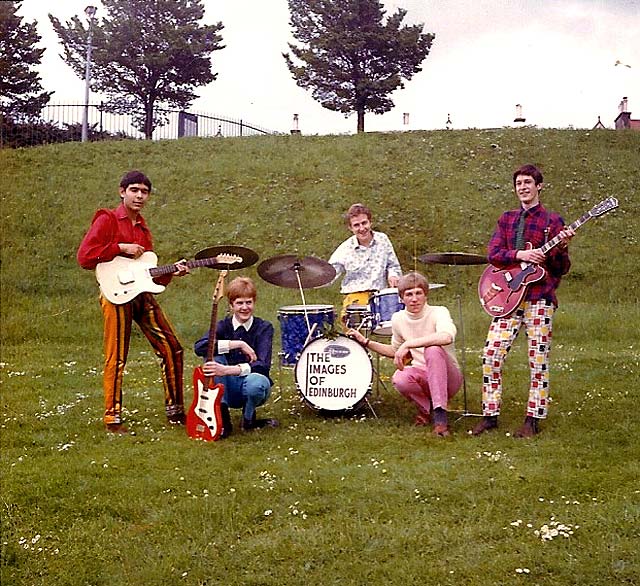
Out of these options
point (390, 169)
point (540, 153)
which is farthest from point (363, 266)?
point (540, 153)

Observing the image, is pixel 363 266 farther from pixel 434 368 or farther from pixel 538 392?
pixel 538 392

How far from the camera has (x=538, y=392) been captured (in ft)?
19.5

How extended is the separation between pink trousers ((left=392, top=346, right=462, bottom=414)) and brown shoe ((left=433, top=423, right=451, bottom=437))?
0.14 meters

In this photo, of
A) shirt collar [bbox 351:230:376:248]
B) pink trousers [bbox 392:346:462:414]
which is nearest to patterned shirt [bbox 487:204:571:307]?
pink trousers [bbox 392:346:462:414]

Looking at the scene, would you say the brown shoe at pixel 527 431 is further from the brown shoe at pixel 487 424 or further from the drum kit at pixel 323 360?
the drum kit at pixel 323 360

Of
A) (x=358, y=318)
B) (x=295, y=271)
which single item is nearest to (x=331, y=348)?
(x=358, y=318)

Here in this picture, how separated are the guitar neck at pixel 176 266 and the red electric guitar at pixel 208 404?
0.49ft

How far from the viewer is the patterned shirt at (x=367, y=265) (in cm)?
716

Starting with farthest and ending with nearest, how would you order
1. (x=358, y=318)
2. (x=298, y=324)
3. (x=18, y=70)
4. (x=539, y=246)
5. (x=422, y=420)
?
(x=298, y=324) → (x=358, y=318) → (x=422, y=420) → (x=539, y=246) → (x=18, y=70)

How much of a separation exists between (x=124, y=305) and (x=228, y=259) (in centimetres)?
95

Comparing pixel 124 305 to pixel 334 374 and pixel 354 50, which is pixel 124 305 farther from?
pixel 354 50

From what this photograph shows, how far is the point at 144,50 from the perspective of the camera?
5.49m

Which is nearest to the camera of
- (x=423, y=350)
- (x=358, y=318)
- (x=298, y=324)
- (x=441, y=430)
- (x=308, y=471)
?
(x=308, y=471)

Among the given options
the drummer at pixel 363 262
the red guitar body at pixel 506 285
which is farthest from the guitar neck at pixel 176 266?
the red guitar body at pixel 506 285
